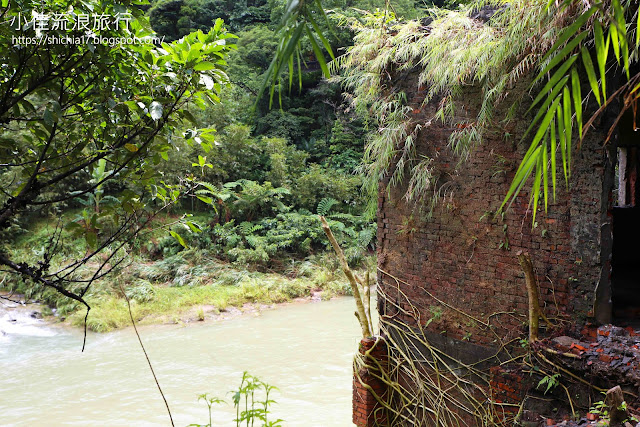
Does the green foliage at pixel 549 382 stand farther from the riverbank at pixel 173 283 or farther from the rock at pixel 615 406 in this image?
the riverbank at pixel 173 283

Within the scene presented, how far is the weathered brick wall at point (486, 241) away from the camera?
165 inches

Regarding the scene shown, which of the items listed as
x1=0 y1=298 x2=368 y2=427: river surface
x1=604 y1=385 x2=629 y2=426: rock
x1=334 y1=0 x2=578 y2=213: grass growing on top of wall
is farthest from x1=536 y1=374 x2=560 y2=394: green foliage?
x1=0 y1=298 x2=368 y2=427: river surface

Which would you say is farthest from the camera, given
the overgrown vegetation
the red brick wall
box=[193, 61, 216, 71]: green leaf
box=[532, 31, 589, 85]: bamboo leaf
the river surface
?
the river surface

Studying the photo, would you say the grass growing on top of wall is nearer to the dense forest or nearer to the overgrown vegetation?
the overgrown vegetation

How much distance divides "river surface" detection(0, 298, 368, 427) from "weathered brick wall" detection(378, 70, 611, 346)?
3.39 meters

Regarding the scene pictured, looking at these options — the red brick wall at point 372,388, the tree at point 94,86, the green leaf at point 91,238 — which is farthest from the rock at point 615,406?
the red brick wall at point 372,388

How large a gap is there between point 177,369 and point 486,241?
721 centimetres

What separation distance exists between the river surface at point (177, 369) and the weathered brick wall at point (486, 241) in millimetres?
3394

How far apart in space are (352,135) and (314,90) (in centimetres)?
229

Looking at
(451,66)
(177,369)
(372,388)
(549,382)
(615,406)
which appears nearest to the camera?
(615,406)

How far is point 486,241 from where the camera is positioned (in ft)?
15.8

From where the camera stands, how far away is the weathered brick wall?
419cm

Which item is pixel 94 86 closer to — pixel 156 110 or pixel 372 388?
pixel 156 110

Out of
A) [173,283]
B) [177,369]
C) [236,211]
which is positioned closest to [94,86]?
[177,369]
